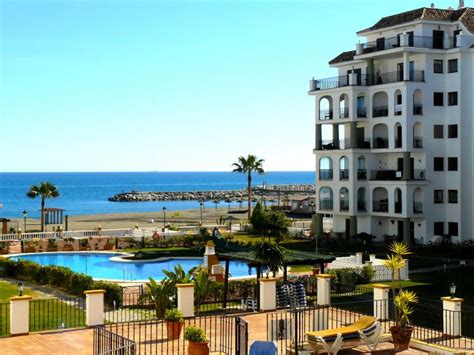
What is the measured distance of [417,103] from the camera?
52875mm

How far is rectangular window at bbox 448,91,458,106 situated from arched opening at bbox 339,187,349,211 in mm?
9645

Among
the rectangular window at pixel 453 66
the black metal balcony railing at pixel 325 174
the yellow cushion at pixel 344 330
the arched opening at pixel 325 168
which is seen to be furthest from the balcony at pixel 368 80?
the yellow cushion at pixel 344 330

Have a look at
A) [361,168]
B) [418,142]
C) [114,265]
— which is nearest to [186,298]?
[114,265]

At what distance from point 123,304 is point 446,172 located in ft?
104

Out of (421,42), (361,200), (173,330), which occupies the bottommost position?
(173,330)

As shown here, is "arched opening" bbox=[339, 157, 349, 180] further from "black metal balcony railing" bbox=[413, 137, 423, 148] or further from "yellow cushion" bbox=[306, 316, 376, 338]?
"yellow cushion" bbox=[306, 316, 376, 338]

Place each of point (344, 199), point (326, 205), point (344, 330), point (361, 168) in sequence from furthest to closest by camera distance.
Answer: point (326, 205), point (344, 199), point (361, 168), point (344, 330)

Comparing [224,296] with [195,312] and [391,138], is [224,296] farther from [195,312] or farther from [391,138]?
[391,138]

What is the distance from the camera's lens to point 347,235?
56.8m

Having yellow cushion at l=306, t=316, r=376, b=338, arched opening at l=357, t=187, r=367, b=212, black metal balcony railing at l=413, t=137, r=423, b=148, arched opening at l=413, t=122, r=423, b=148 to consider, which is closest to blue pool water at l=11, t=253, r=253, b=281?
arched opening at l=357, t=187, r=367, b=212

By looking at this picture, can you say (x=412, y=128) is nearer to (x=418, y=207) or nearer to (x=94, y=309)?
(x=418, y=207)

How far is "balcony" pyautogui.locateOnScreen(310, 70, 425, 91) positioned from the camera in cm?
5262

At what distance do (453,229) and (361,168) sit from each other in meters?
7.86

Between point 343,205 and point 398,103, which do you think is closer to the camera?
point 398,103
